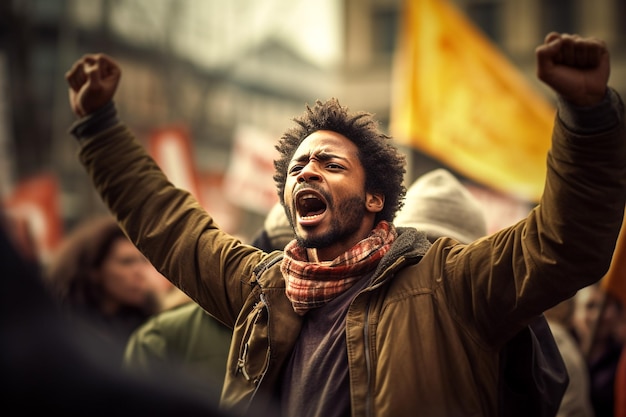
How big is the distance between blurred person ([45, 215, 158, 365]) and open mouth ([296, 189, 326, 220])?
214 cm

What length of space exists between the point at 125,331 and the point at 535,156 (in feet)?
9.76

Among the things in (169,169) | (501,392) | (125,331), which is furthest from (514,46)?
(501,392)

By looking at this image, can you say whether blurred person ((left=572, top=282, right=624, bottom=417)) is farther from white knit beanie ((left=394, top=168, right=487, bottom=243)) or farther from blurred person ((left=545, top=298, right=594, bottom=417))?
white knit beanie ((left=394, top=168, right=487, bottom=243))

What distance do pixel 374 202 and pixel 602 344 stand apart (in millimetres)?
2992

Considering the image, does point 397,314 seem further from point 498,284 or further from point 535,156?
point 535,156

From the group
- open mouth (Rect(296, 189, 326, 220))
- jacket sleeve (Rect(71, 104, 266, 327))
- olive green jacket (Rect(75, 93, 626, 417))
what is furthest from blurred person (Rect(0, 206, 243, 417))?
jacket sleeve (Rect(71, 104, 266, 327))

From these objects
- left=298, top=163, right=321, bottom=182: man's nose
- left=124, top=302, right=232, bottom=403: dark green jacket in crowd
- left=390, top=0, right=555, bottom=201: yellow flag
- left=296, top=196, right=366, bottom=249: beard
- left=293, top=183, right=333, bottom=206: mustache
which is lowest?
left=124, top=302, right=232, bottom=403: dark green jacket in crowd

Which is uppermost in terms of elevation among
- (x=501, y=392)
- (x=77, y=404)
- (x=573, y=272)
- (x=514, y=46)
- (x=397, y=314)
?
(x=77, y=404)

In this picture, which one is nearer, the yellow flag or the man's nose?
the man's nose

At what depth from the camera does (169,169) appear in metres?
7.98

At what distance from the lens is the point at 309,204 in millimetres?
2531

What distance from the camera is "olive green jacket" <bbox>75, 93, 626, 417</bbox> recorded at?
2.07 meters

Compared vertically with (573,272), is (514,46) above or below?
below

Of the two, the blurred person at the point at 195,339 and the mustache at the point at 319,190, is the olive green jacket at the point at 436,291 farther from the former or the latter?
the blurred person at the point at 195,339
